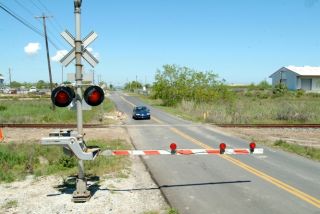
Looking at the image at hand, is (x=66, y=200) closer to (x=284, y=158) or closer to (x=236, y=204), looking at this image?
(x=236, y=204)

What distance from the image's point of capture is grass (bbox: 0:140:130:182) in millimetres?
11258

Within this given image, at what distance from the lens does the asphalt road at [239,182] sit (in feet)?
27.7

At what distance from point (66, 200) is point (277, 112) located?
3383 cm

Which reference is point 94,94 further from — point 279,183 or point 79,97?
point 279,183

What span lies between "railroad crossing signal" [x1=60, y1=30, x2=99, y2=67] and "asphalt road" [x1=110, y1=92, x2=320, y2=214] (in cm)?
A: 381

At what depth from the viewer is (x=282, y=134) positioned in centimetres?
2656

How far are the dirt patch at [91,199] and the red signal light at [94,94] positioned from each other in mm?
2325

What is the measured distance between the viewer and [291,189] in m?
9.88

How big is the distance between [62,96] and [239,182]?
5.62 meters

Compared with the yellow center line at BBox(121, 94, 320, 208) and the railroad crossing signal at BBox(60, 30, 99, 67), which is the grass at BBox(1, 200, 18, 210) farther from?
the yellow center line at BBox(121, 94, 320, 208)

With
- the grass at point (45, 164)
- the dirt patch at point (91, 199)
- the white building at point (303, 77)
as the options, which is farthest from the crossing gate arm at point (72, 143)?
the white building at point (303, 77)

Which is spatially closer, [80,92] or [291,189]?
[80,92]

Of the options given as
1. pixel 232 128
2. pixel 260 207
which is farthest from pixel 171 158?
pixel 232 128

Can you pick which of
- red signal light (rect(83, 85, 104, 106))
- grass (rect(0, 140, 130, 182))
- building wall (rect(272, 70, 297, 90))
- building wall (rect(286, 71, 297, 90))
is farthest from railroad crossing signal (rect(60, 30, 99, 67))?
building wall (rect(272, 70, 297, 90))
